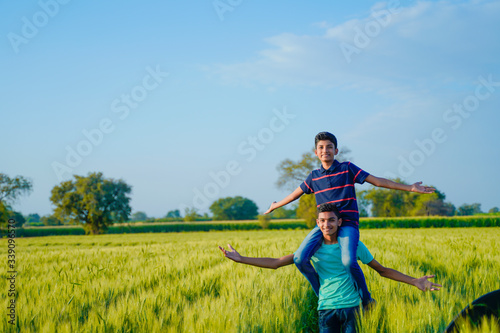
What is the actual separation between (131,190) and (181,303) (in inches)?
2187

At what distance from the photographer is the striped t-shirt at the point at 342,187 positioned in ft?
11.6

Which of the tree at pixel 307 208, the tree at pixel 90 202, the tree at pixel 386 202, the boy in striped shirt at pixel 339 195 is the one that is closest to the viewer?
the boy in striped shirt at pixel 339 195

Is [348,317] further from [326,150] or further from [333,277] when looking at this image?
[326,150]

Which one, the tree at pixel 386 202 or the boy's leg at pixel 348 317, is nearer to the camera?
the boy's leg at pixel 348 317

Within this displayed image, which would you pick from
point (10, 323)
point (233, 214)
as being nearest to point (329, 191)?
point (10, 323)

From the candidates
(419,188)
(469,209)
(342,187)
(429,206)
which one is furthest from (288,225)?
(469,209)

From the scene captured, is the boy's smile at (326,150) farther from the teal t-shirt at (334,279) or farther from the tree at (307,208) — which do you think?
the tree at (307,208)

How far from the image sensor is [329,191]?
3686mm

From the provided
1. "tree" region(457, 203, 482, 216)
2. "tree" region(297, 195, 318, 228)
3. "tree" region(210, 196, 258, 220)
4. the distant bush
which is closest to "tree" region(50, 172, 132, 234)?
the distant bush

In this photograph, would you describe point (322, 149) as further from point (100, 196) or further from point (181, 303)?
point (100, 196)

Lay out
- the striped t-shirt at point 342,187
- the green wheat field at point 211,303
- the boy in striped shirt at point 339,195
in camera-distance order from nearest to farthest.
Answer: the green wheat field at point 211,303 → the boy in striped shirt at point 339,195 → the striped t-shirt at point 342,187

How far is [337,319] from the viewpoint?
301 cm

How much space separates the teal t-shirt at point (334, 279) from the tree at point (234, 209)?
103193 millimetres

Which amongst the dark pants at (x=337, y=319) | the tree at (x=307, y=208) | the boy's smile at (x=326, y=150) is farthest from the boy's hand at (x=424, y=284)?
the tree at (x=307, y=208)
